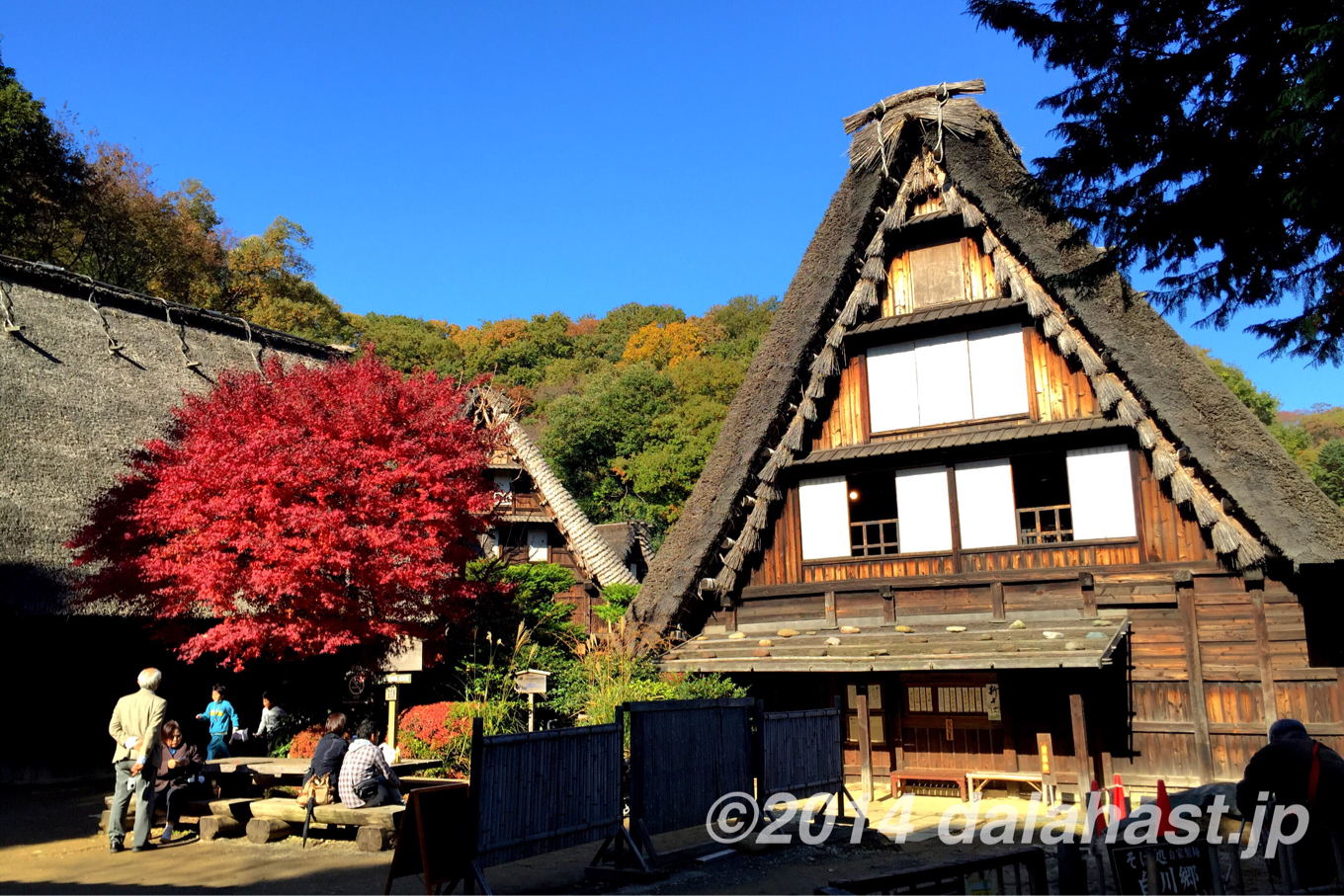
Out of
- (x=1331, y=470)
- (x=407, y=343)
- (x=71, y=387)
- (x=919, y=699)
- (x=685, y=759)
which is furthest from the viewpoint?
(x=407, y=343)

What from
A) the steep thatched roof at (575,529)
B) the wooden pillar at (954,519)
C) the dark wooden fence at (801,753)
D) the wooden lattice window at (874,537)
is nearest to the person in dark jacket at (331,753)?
the dark wooden fence at (801,753)

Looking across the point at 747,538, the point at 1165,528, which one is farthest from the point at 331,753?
the point at 1165,528

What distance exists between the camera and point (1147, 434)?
14570mm

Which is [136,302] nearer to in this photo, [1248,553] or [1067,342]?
[1067,342]

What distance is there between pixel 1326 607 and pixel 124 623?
18789 mm

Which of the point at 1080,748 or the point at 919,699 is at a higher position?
the point at 919,699

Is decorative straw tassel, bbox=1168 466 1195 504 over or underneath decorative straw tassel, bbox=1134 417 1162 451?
underneath

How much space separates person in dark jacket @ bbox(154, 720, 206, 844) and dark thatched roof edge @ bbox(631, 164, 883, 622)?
7.45 meters

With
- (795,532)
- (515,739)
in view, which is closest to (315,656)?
(795,532)

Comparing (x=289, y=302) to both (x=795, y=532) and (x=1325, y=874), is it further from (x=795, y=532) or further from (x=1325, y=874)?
(x=1325, y=874)

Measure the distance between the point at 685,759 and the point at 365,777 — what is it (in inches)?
136

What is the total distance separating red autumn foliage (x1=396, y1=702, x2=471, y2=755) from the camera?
15.9 meters

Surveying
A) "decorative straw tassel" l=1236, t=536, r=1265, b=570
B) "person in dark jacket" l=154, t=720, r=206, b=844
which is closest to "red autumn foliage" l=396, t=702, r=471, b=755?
"person in dark jacket" l=154, t=720, r=206, b=844

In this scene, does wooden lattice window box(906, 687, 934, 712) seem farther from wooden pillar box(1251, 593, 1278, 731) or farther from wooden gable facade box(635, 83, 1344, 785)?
wooden pillar box(1251, 593, 1278, 731)
